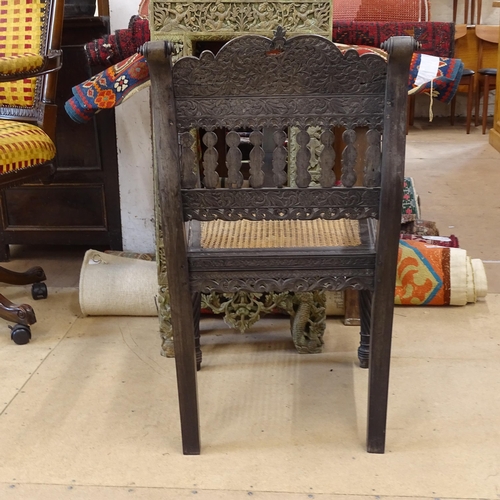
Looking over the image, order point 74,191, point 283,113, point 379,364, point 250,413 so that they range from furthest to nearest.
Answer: point 74,191
point 250,413
point 379,364
point 283,113

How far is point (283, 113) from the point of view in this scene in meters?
1.40

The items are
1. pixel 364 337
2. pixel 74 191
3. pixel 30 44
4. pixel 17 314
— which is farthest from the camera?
pixel 74 191

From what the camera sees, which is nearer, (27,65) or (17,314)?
(27,65)

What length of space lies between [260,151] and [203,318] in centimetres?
105

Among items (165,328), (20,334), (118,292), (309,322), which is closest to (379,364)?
(309,322)

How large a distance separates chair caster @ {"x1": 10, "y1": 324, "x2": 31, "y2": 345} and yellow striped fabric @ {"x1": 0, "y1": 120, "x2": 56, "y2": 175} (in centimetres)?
51

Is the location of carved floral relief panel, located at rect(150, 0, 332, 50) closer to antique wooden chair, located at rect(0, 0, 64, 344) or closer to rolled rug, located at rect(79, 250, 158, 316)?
antique wooden chair, located at rect(0, 0, 64, 344)

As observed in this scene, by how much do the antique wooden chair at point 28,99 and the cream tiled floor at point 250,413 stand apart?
0.34 meters

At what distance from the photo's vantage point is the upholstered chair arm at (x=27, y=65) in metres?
2.00

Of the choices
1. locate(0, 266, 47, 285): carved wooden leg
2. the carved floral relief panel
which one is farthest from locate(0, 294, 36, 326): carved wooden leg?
the carved floral relief panel

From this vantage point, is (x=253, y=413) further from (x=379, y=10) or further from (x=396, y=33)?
(x=379, y=10)

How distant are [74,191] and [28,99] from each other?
1.97 ft

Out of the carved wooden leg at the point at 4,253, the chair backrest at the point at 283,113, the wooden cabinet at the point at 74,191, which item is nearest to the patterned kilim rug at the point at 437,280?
the chair backrest at the point at 283,113

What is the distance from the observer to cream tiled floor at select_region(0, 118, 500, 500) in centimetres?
153
